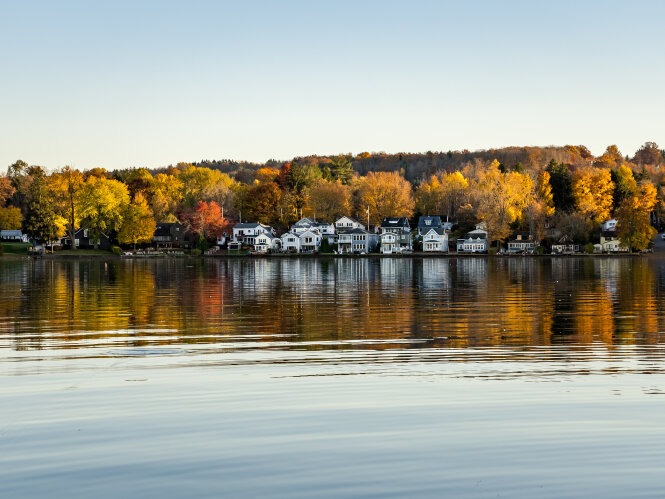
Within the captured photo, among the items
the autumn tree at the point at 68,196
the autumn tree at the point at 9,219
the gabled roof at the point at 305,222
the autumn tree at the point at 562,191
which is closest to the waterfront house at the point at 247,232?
the gabled roof at the point at 305,222

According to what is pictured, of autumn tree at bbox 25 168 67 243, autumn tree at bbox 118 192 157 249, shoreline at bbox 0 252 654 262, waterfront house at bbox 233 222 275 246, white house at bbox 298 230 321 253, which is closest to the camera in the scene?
shoreline at bbox 0 252 654 262

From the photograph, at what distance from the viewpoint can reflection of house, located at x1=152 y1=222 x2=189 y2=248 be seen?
136750 millimetres

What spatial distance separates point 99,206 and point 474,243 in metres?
64.2

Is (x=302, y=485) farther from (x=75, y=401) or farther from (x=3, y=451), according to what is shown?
(x=75, y=401)

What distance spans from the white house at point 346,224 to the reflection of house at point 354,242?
7.98 feet

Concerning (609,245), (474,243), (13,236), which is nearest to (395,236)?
(474,243)

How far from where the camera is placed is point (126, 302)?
36.4m

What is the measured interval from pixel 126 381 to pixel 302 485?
7.60 meters

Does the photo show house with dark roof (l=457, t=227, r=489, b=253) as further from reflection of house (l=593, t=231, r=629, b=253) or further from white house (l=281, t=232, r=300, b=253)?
white house (l=281, t=232, r=300, b=253)

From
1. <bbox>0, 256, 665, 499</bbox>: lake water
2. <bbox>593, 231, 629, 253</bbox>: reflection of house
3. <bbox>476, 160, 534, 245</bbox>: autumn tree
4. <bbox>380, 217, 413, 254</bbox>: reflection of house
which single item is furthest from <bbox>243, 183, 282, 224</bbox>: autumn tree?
<bbox>0, 256, 665, 499</bbox>: lake water

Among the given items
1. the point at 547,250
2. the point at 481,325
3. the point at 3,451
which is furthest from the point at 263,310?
the point at 547,250

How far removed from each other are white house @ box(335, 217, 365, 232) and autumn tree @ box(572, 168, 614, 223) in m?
39.6

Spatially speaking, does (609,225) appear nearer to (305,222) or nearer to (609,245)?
(609,245)

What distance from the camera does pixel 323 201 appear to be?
5748 inches
